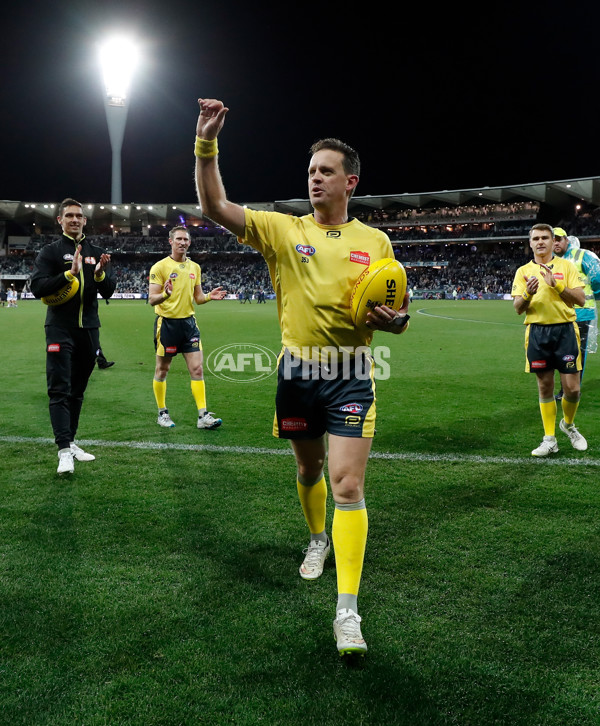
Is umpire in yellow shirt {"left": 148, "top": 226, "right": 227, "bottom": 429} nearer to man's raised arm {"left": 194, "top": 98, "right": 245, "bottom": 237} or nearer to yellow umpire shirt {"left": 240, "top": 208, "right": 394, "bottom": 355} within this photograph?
yellow umpire shirt {"left": 240, "top": 208, "right": 394, "bottom": 355}

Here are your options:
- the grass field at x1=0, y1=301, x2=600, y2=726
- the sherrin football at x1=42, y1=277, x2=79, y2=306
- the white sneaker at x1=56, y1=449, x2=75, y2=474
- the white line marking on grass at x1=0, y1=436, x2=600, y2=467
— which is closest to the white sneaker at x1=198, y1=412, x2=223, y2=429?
the grass field at x1=0, y1=301, x2=600, y2=726

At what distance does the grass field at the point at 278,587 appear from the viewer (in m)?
2.27

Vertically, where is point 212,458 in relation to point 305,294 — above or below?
below

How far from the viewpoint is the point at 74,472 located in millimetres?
5168

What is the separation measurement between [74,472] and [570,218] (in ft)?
251

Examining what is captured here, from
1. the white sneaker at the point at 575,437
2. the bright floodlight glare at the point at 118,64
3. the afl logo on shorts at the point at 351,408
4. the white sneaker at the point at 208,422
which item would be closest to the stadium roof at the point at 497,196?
the bright floodlight glare at the point at 118,64

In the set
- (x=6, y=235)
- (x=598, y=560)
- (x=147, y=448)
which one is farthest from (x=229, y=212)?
(x=6, y=235)

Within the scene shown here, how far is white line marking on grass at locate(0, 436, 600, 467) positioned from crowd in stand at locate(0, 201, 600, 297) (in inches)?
2284

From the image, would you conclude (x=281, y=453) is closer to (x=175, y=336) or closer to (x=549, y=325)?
(x=175, y=336)

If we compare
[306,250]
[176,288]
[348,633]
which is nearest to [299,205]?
[176,288]

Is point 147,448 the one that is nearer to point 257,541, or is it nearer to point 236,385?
point 257,541

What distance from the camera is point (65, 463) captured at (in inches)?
200

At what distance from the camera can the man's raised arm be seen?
104 inches

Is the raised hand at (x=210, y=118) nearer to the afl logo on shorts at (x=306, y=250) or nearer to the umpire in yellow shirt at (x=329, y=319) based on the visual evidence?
the umpire in yellow shirt at (x=329, y=319)
